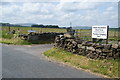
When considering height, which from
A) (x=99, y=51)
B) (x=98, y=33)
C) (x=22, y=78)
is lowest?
(x=22, y=78)

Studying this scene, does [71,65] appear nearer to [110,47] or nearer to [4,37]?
[110,47]

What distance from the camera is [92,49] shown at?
12.5 meters

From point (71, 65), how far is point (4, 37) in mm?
17927

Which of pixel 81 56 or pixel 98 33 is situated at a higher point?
pixel 98 33

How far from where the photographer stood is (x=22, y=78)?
8.54 meters

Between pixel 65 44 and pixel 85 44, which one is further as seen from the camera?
pixel 65 44

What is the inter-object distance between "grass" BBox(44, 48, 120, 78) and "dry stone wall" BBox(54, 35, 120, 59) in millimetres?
359

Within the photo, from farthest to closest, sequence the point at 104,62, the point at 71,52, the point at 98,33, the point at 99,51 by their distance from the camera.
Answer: the point at 98,33
the point at 71,52
the point at 99,51
the point at 104,62

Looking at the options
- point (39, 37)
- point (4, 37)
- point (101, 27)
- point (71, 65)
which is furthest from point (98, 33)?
point (4, 37)

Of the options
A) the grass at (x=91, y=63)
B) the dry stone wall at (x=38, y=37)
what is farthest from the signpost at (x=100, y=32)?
→ the dry stone wall at (x=38, y=37)

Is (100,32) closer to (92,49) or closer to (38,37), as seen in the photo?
(92,49)

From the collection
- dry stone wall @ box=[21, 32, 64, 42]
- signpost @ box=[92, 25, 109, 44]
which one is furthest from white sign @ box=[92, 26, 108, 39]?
dry stone wall @ box=[21, 32, 64, 42]

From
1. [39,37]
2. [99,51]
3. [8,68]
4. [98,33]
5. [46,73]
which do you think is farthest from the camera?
[39,37]

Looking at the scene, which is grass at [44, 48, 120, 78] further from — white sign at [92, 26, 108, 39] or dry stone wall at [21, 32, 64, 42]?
dry stone wall at [21, 32, 64, 42]
